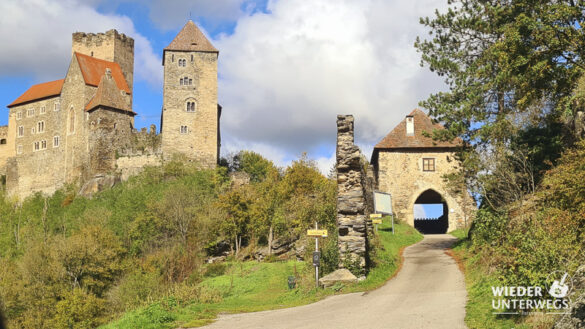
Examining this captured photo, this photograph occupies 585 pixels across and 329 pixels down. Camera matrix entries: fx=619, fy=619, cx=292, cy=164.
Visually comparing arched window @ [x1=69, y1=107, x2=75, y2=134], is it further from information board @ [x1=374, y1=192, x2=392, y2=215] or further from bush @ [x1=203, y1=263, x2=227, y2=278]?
information board @ [x1=374, y1=192, x2=392, y2=215]

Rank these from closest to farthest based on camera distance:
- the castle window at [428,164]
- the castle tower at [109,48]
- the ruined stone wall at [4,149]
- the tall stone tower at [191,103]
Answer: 1. the castle window at [428,164]
2. the tall stone tower at [191,103]
3. the castle tower at [109,48]
4. the ruined stone wall at [4,149]

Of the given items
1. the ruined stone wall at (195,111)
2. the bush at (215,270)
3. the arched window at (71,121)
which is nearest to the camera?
the bush at (215,270)

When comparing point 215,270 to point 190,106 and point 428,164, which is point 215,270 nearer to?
point 428,164

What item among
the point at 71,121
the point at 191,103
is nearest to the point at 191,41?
the point at 191,103

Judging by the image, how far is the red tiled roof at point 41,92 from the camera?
2920 inches

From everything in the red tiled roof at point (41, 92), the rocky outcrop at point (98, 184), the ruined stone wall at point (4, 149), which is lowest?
the rocky outcrop at point (98, 184)

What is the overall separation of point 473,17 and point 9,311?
3240cm

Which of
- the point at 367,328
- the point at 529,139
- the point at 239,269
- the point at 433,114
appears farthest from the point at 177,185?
the point at 367,328

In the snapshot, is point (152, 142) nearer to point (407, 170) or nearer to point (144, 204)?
point (144, 204)

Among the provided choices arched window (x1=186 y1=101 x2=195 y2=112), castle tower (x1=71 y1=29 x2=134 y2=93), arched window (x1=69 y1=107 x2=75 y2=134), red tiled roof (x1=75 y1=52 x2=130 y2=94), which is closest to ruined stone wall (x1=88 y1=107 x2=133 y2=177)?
arched window (x1=69 y1=107 x2=75 y2=134)

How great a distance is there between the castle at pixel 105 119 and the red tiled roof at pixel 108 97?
11 centimetres

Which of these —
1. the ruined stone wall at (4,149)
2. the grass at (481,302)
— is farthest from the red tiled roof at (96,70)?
the grass at (481,302)

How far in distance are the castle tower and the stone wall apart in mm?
57876

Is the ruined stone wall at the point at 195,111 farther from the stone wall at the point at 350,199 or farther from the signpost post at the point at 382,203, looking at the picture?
the stone wall at the point at 350,199
